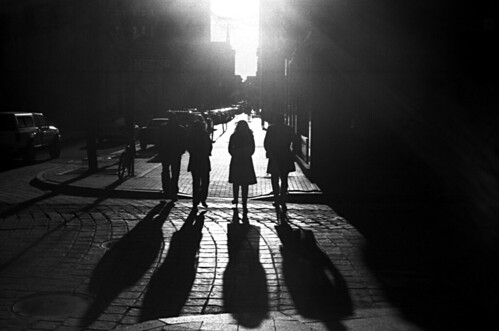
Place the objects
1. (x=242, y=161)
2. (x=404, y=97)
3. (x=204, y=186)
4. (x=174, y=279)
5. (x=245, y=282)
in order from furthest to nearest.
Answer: (x=404, y=97) < (x=204, y=186) < (x=242, y=161) < (x=174, y=279) < (x=245, y=282)

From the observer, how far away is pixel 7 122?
75.4 feet

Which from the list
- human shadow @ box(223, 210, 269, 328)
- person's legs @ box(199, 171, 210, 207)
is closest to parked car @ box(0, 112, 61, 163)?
person's legs @ box(199, 171, 210, 207)

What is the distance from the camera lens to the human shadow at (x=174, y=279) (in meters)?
6.03

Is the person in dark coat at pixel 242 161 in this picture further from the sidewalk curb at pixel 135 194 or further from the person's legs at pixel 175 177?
the sidewalk curb at pixel 135 194

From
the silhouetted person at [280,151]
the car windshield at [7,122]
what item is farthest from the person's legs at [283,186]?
the car windshield at [7,122]

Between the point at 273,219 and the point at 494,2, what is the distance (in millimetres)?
9659

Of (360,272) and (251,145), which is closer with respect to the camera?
(360,272)

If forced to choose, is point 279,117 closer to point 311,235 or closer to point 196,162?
point 196,162

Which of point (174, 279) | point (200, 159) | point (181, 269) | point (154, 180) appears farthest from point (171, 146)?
point (174, 279)

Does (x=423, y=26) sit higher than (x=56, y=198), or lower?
higher

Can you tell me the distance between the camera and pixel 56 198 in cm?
1385

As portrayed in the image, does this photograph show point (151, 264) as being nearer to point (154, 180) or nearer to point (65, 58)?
point (154, 180)

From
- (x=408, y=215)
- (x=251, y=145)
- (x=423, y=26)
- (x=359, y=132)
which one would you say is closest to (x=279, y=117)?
(x=251, y=145)

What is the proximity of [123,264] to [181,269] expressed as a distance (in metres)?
0.74
